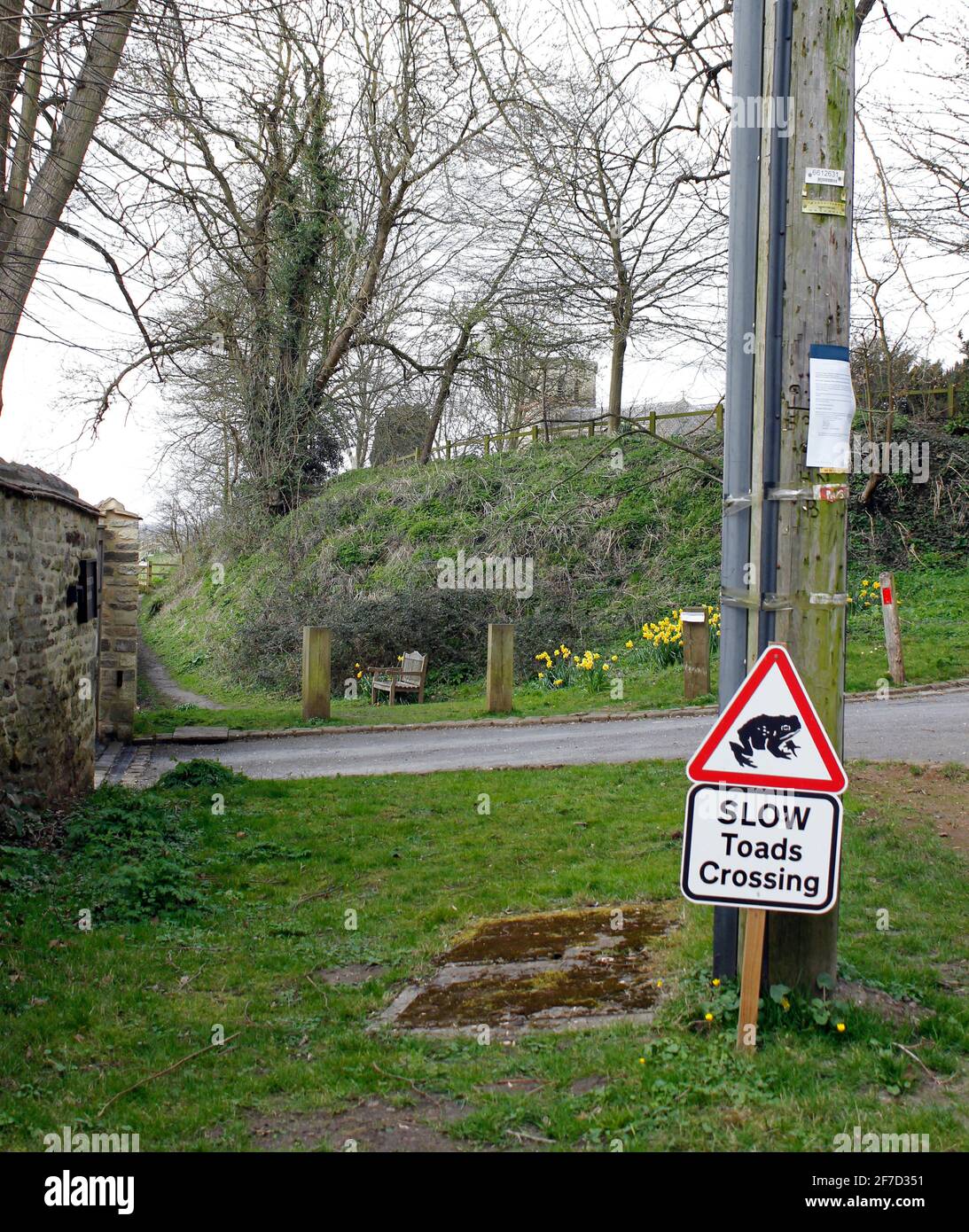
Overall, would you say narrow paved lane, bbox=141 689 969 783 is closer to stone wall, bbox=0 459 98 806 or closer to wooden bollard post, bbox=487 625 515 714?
wooden bollard post, bbox=487 625 515 714

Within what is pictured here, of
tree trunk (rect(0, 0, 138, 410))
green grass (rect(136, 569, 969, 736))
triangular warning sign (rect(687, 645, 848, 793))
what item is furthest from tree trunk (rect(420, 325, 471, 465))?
triangular warning sign (rect(687, 645, 848, 793))

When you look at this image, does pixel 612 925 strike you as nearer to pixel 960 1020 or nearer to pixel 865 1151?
pixel 960 1020

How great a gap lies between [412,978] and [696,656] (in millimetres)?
9643

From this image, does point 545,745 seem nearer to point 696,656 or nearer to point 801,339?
point 696,656

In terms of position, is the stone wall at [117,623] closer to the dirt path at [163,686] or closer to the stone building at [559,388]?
the dirt path at [163,686]

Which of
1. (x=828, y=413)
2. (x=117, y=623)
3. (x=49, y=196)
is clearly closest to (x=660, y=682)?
(x=117, y=623)

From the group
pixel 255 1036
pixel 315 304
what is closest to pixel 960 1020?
pixel 255 1036

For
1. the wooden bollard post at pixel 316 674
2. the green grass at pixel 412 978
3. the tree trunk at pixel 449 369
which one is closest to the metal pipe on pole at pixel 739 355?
the green grass at pixel 412 978

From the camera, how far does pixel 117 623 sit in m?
14.6

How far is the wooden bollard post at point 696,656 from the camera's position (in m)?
14.4

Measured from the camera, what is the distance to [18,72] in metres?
6.85

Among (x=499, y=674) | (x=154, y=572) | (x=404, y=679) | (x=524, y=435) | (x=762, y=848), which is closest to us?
(x=762, y=848)

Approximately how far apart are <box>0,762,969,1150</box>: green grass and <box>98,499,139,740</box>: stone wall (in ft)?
19.4

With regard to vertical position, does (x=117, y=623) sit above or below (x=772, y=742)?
above
